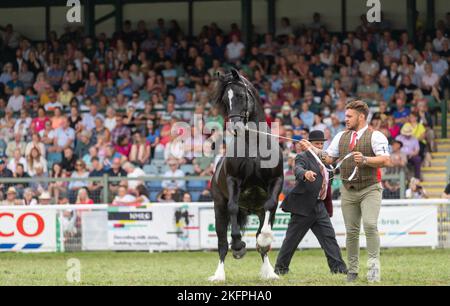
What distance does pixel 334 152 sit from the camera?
1097cm

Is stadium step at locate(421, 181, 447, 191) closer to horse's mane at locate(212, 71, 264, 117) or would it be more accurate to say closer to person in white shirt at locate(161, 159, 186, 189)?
person in white shirt at locate(161, 159, 186, 189)

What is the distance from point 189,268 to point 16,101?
12342 millimetres

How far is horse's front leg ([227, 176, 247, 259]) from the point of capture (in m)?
11.6

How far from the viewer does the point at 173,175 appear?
20.1 meters

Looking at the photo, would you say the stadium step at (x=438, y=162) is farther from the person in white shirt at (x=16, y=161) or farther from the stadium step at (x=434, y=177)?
the person in white shirt at (x=16, y=161)

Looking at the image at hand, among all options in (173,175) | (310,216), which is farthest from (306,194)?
(173,175)

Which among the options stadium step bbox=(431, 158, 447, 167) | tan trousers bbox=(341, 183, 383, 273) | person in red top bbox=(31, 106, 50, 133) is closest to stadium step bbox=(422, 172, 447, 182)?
stadium step bbox=(431, 158, 447, 167)

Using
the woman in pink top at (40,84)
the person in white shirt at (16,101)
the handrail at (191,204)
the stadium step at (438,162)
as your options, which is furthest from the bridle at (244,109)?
the woman in pink top at (40,84)

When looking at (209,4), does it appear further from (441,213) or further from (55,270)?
(55,270)

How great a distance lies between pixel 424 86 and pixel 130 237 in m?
8.86

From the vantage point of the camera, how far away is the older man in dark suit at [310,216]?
12.9m

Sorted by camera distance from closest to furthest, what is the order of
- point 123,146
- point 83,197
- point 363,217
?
point 363,217
point 83,197
point 123,146

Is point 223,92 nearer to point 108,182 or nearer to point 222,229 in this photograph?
point 222,229

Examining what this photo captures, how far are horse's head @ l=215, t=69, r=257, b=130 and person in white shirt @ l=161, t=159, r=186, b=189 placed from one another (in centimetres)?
751
